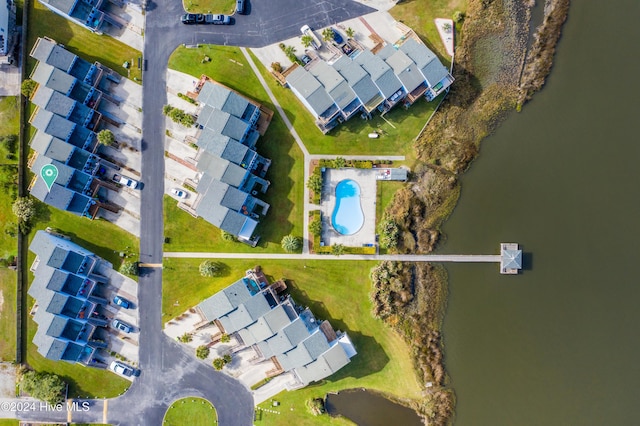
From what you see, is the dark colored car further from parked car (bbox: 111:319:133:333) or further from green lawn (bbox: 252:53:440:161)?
parked car (bbox: 111:319:133:333)

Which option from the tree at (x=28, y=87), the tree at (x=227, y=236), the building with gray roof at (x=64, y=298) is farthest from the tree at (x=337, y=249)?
the tree at (x=28, y=87)

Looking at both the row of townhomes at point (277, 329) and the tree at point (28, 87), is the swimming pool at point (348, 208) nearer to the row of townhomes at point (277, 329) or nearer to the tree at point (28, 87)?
the row of townhomes at point (277, 329)

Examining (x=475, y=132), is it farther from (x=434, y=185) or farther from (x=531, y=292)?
(x=531, y=292)

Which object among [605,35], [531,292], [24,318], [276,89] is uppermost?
[605,35]

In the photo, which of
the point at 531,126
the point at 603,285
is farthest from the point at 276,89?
the point at 603,285

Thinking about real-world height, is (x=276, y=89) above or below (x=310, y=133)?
above

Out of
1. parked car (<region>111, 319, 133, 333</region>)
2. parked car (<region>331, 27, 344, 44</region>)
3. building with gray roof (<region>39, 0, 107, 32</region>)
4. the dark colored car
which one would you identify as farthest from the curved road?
building with gray roof (<region>39, 0, 107, 32</region>)

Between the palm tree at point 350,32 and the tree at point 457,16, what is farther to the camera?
the palm tree at point 350,32
